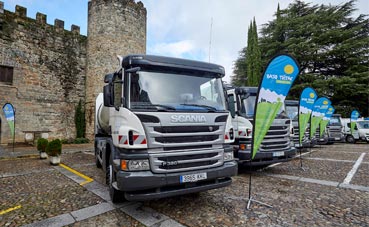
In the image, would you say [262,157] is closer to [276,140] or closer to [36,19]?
[276,140]

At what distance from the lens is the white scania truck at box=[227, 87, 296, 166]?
5.48 meters

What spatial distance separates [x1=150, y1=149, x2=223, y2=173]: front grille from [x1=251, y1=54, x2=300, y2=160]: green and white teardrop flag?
93cm

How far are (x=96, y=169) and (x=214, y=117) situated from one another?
500cm

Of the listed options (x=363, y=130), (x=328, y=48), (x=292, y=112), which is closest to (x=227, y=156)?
(x=292, y=112)

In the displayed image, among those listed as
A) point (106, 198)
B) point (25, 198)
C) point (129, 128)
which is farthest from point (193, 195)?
point (25, 198)

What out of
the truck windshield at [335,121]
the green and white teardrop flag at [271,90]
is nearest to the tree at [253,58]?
the truck windshield at [335,121]

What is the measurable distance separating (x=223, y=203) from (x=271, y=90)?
2.25 meters

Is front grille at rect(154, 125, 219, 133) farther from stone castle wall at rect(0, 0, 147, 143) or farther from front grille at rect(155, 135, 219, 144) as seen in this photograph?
stone castle wall at rect(0, 0, 147, 143)

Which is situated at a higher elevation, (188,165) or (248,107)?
(248,107)

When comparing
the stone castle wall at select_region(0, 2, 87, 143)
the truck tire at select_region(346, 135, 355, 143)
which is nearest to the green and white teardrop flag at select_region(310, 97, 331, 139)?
the truck tire at select_region(346, 135, 355, 143)

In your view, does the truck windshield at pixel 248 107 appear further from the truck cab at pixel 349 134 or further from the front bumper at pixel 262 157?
the truck cab at pixel 349 134

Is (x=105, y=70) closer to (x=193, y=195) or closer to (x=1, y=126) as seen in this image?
(x=1, y=126)

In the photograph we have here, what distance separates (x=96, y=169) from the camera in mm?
6723

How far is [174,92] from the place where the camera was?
133 inches
